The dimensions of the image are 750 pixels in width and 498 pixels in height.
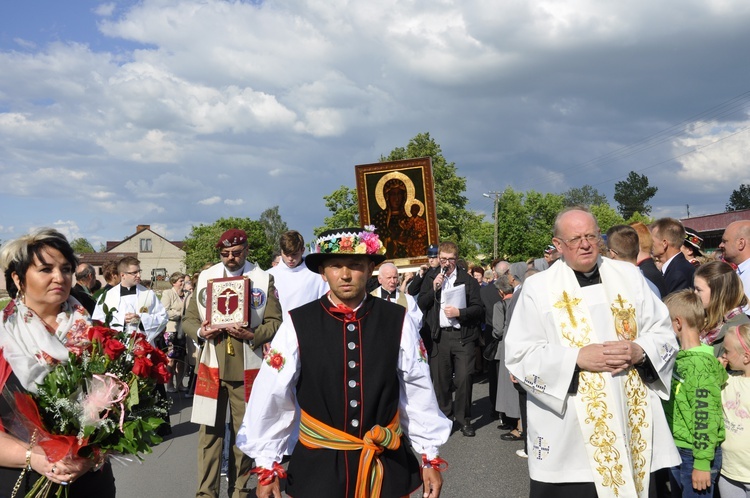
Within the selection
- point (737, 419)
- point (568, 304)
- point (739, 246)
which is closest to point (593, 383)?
point (568, 304)

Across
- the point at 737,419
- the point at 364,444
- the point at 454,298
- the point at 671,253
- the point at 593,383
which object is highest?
the point at 671,253

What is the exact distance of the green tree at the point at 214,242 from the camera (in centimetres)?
7450

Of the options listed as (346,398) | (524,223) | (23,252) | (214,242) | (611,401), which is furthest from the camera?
(214,242)

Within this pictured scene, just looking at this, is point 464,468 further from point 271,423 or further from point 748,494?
point 271,423

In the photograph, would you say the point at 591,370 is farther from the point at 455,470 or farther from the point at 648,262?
the point at 455,470

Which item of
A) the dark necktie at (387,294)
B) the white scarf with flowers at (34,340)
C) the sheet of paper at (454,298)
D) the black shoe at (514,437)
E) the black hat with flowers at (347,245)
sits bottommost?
the black shoe at (514,437)

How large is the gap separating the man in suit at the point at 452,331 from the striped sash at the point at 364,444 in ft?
17.9

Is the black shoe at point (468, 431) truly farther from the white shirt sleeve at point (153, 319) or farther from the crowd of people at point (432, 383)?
the white shirt sleeve at point (153, 319)

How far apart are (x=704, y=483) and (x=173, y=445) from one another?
653 cm

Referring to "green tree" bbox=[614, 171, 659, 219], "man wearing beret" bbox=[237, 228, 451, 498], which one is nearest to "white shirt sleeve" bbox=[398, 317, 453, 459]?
"man wearing beret" bbox=[237, 228, 451, 498]

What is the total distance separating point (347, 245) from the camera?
3.44 m

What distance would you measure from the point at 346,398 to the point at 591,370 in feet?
4.65

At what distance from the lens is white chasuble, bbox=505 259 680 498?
366cm

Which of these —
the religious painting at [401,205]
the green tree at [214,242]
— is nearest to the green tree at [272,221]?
the green tree at [214,242]
